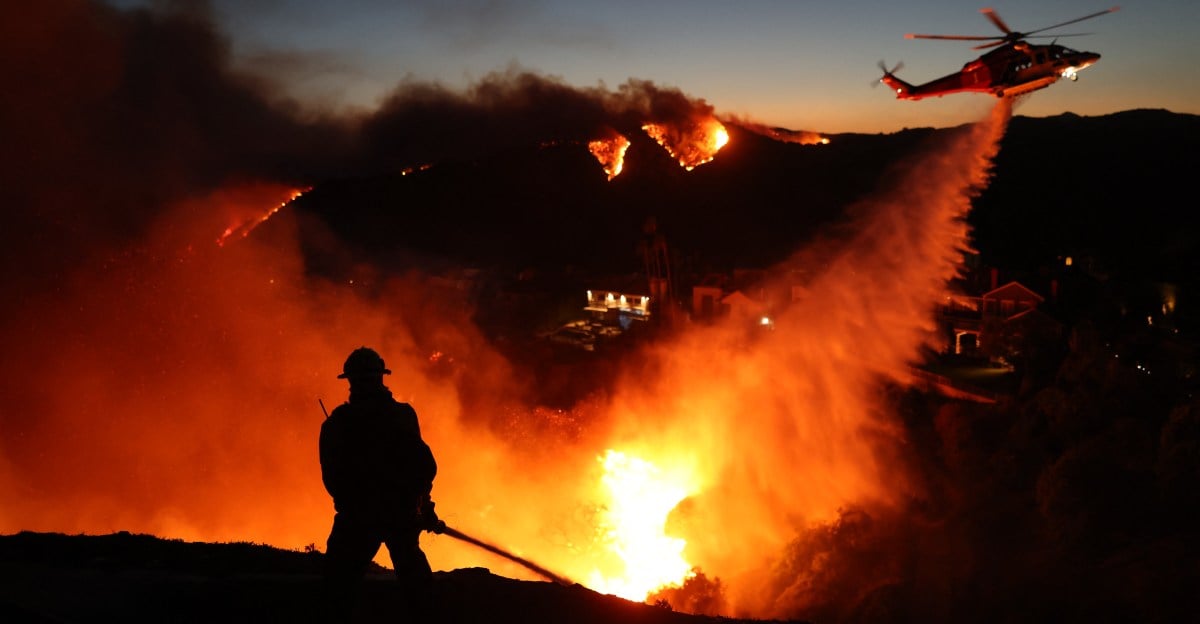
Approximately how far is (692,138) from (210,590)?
17.5m

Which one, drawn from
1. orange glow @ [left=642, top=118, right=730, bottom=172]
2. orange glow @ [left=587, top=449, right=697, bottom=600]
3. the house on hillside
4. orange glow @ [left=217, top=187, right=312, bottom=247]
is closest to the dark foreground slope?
orange glow @ [left=217, top=187, right=312, bottom=247]

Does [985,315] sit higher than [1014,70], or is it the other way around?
[1014,70]

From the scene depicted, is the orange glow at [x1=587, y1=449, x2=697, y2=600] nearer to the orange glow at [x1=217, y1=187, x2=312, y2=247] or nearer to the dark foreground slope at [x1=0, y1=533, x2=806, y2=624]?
the dark foreground slope at [x1=0, y1=533, x2=806, y2=624]

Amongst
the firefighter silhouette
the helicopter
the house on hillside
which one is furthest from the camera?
the house on hillside

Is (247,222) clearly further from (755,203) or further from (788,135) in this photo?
(755,203)

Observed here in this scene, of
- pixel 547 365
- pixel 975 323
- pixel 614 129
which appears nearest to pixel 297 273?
pixel 614 129

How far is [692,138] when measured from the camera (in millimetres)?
20844

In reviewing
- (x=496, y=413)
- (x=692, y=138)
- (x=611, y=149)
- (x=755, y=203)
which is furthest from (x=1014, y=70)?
(x=755, y=203)

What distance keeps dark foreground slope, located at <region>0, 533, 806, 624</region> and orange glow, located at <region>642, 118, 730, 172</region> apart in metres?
14.8

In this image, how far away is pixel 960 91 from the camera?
18203mm

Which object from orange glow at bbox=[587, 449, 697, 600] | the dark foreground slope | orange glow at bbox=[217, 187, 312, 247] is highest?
orange glow at bbox=[217, 187, 312, 247]

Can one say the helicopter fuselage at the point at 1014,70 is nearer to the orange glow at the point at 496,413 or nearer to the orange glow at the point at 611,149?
the orange glow at the point at 496,413

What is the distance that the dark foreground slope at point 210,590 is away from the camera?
5512 millimetres

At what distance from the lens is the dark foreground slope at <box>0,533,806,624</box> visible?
5.51 metres
